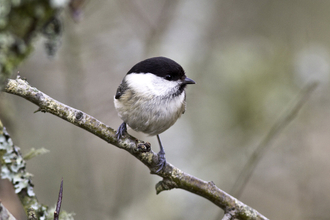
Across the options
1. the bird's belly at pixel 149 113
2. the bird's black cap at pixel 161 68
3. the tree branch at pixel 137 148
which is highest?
the bird's black cap at pixel 161 68

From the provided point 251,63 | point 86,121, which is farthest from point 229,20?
point 86,121

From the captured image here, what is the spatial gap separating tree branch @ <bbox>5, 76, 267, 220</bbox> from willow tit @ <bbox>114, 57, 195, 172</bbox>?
1.47ft

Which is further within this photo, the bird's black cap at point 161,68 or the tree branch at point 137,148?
the bird's black cap at point 161,68

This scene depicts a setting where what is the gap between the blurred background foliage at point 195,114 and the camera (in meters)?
3.14

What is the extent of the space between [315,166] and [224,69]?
157cm

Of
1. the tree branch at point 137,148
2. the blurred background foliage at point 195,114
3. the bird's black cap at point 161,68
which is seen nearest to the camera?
the tree branch at point 137,148

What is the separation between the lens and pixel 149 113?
6.49ft

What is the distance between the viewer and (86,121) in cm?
132

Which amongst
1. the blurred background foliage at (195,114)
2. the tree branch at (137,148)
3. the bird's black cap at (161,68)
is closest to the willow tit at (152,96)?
the bird's black cap at (161,68)

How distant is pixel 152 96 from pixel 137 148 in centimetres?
64

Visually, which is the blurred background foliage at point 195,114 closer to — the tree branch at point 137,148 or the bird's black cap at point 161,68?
the bird's black cap at point 161,68

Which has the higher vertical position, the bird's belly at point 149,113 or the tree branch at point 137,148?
the bird's belly at point 149,113

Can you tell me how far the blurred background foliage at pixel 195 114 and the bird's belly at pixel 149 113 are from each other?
39.2 inches

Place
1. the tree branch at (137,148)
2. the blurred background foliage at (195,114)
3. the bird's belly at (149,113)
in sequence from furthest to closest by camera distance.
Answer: the blurred background foliage at (195,114) → the bird's belly at (149,113) → the tree branch at (137,148)
